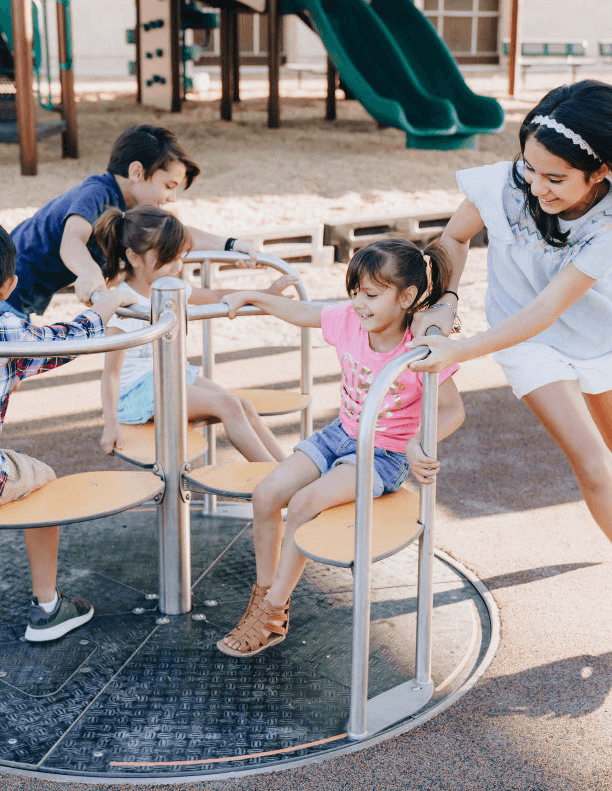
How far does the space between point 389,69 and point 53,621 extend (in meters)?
9.97

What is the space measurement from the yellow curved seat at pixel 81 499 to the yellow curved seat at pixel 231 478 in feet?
0.36

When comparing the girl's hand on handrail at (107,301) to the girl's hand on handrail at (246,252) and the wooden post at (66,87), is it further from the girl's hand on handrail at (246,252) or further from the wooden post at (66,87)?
the wooden post at (66,87)

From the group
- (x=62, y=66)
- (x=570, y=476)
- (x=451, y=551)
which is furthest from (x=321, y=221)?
(x=451, y=551)

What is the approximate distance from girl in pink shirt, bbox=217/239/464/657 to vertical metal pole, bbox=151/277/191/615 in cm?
22

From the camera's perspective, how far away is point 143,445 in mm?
3039

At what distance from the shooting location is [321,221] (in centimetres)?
802

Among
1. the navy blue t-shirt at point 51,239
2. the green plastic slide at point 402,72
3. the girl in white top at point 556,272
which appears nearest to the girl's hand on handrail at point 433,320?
the girl in white top at point 556,272

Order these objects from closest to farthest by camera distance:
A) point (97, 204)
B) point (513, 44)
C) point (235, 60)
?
point (97, 204)
point (235, 60)
point (513, 44)

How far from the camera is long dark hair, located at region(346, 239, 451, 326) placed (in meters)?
2.57

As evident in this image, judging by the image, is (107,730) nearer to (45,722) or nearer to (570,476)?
(45,722)

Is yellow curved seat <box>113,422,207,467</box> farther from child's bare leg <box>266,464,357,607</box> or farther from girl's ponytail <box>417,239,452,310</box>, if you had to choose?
girl's ponytail <box>417,239,452,310</box>

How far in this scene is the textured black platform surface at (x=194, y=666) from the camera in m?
2.35

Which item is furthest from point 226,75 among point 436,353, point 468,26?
point 468,26

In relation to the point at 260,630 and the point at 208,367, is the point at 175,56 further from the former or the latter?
the point at 260,630
